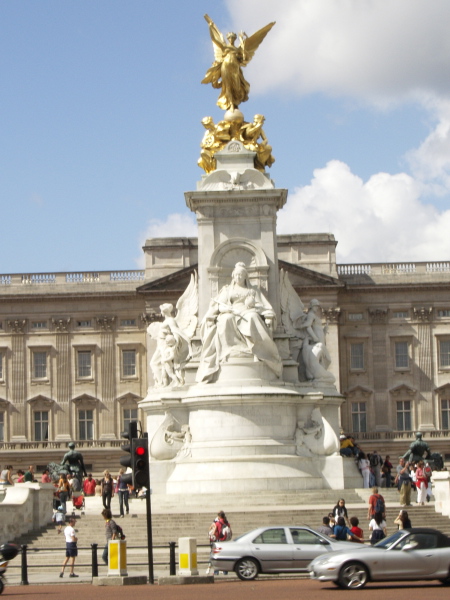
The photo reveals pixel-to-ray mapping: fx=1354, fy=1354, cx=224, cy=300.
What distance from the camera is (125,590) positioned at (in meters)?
25.2

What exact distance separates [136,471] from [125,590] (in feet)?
7.26

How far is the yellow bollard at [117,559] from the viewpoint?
1060 inches

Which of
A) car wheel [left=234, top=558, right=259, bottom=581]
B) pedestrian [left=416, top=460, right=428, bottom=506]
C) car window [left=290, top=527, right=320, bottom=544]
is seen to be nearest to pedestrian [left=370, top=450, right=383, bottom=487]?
pedestrian [left=416, top=460, right=428, bottom=506]

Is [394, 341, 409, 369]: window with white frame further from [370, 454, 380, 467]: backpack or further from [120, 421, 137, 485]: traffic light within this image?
[120, 421, 137, 485]: traffic light

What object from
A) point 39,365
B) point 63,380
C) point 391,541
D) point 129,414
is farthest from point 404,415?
point 391,541

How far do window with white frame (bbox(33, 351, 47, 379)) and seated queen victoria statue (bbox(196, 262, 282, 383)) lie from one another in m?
43.5

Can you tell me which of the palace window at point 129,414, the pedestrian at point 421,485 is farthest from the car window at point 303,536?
the palace window at point 129,414

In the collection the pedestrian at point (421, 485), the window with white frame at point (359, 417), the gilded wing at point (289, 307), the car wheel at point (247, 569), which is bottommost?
the car wheel at point (247, 569)

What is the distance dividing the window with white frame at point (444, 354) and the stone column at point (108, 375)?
1944cm

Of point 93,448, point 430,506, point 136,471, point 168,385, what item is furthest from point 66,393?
point 136,471

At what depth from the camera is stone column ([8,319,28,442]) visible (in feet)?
264

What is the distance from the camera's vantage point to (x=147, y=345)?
80.6 m

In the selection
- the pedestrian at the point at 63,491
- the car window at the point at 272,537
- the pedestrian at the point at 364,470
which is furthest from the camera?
the pedestrian at the point at 364,470

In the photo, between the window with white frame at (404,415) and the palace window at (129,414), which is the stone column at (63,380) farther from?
the window with white frame at (404,415)
